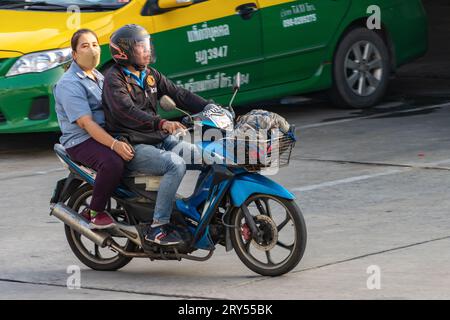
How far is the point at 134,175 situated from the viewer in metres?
7.47

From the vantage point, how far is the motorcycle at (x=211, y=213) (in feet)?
23.7

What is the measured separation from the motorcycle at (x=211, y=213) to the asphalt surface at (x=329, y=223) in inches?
5.6

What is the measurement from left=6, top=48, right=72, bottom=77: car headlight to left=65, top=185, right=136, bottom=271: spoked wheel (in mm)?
3515

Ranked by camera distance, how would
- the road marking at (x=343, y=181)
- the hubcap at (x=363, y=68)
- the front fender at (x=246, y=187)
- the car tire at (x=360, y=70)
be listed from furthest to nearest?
1. the hubcap at (x=363, y=68)
2. the car tire at (x=360, y=70)
3. the road marking at (x=343, y=181)
4. the front fender at (x=246, y=187)

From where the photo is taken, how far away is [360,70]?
525 inches

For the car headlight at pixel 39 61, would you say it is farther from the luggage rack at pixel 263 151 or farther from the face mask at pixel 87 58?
the luggage rack at pixel 263 151

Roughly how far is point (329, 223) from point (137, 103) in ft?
6.11

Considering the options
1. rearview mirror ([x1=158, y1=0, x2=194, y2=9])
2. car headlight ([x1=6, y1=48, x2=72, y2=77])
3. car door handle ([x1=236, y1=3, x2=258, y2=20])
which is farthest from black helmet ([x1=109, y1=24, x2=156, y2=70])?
car door handle ([x1=236, y1=3, x2=258, y2=20])

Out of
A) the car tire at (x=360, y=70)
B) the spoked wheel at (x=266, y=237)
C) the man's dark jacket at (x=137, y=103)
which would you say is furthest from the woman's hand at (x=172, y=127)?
the car tire at (x=360, y=70)

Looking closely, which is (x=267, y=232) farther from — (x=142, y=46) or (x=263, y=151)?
(x=142, y=46)

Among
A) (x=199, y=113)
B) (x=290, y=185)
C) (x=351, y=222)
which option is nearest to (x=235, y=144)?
(x=199, y=113)

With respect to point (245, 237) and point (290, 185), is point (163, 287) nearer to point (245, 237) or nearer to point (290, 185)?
point (245, 237)

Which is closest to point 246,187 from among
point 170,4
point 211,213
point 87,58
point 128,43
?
point 211,213

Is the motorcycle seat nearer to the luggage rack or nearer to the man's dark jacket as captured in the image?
the man's dark jacket
